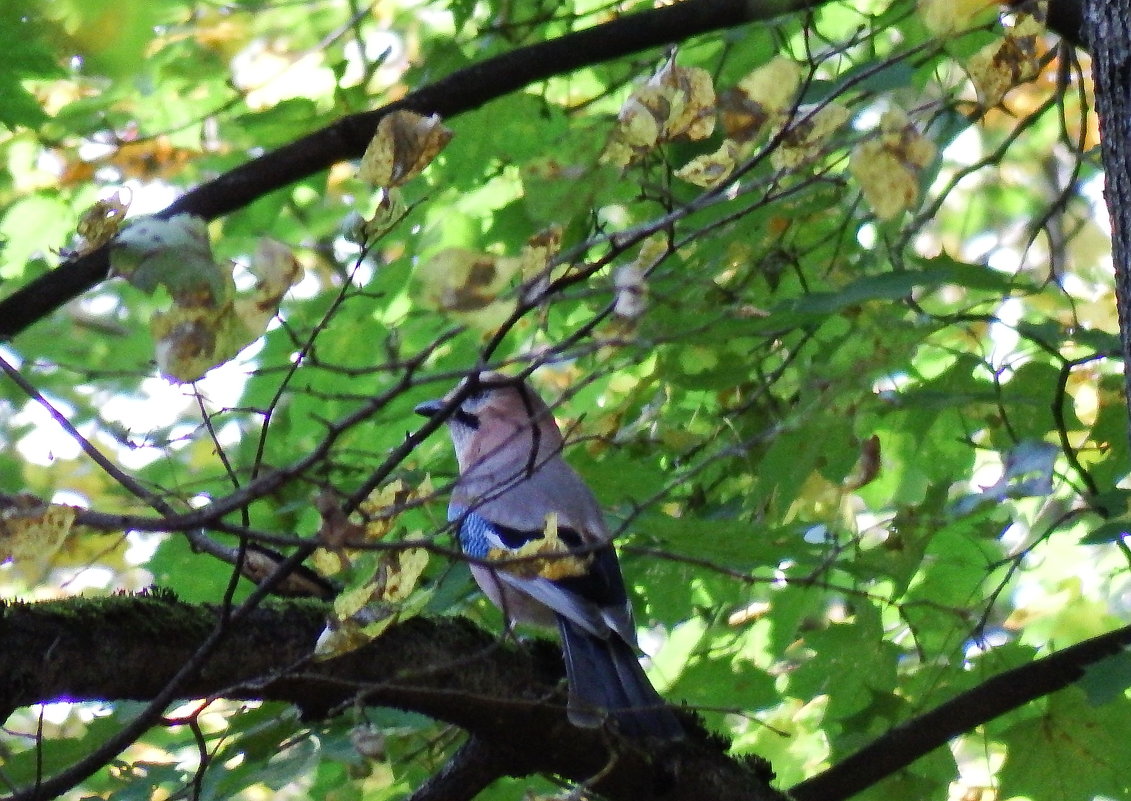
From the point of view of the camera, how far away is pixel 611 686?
302 cm

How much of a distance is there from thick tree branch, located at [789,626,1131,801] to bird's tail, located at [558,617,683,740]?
380mm

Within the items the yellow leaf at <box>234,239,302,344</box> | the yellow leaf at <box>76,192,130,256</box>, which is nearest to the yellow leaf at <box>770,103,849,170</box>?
the yellow leaf at <box>234,239,302,344</box>

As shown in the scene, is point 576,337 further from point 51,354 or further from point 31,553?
point 51,354

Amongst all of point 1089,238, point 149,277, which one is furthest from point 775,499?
point 1089,238

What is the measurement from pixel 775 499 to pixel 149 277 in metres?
2.05

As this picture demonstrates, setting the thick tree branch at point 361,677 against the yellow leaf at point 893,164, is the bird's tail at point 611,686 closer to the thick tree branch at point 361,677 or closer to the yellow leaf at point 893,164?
the thick tree branch at point 361,677

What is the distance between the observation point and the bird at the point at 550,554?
1899 mm

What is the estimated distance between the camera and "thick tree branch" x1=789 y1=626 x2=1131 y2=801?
2889mm

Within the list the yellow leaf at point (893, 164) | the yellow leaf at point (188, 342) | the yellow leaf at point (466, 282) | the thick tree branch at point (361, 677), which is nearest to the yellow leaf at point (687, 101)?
the yellow leaf at point (893, 164)

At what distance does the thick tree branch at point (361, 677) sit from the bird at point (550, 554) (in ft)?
0.30

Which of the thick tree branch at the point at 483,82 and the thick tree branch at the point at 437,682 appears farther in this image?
the thick tree branch at the point at 483,82

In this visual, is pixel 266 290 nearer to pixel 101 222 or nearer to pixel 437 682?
pixel 101 222

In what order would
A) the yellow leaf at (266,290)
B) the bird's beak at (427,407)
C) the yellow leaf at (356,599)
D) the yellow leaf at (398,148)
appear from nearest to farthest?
the yellow leaf at (266,290)
the yellow leaf at (398,148)
the yellow leaf at (356,599)
the bird's beak at (427,407)

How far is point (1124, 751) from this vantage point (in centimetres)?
308
